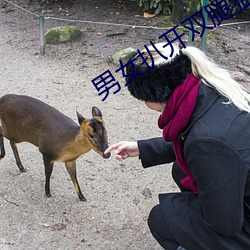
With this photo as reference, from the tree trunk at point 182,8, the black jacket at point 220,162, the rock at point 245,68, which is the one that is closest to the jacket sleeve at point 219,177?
the black jacket at point 220,162

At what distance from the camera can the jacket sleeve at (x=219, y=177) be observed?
1.87 m

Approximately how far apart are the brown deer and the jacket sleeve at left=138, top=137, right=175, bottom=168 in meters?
0.30

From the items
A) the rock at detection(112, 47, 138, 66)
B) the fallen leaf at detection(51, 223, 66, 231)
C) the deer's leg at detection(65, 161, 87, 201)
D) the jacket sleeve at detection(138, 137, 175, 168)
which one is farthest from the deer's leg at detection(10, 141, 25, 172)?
the rock at detection(112, 47, 138, 66)

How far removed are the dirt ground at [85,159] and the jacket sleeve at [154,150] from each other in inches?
23.4

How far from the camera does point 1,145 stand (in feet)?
12.0

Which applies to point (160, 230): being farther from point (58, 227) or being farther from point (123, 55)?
point (123, 55)

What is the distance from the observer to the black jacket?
1.87 meters

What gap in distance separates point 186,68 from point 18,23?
18.9ft

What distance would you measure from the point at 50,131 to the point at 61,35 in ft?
11.0

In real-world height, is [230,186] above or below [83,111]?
above

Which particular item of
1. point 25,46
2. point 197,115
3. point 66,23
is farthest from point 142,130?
point 66,23

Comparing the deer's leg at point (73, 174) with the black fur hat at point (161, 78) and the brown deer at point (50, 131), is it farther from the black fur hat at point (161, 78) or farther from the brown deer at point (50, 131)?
the black fur hat at point (161, 78)

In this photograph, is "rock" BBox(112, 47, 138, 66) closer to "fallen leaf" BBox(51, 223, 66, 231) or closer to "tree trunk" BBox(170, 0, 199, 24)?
"tree trunk" BBox(170, 0, 199, 24)

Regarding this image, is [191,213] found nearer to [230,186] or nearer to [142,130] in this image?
[230,186]
